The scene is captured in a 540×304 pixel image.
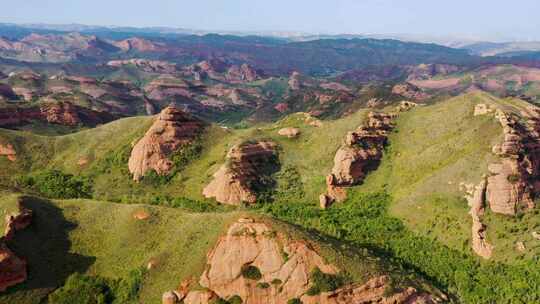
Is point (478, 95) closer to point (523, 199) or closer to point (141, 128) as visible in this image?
point (523, 199)

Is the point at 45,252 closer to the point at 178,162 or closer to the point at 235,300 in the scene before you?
the point at 235,300

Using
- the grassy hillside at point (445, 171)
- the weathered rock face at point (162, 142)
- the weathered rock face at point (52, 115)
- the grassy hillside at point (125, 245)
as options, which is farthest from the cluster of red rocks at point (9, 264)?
the weathered rock face at point (52, 115)

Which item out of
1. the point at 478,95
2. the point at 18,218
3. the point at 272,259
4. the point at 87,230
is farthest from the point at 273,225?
the point at 478,95

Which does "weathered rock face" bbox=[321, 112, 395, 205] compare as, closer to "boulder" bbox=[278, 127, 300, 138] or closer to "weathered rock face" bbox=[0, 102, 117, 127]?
"boulder" bbox=[278, 127, 300, 138]

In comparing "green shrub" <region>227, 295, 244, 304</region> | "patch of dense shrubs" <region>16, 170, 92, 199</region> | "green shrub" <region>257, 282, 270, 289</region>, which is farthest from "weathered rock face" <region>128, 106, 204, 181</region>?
"green shrub" <region>257, 282, 270, 289</region>

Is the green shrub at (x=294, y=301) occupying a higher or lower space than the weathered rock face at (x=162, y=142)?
lower

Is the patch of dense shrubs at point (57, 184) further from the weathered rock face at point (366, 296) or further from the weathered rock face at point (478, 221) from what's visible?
the weathered rock face at point (478, 221)
